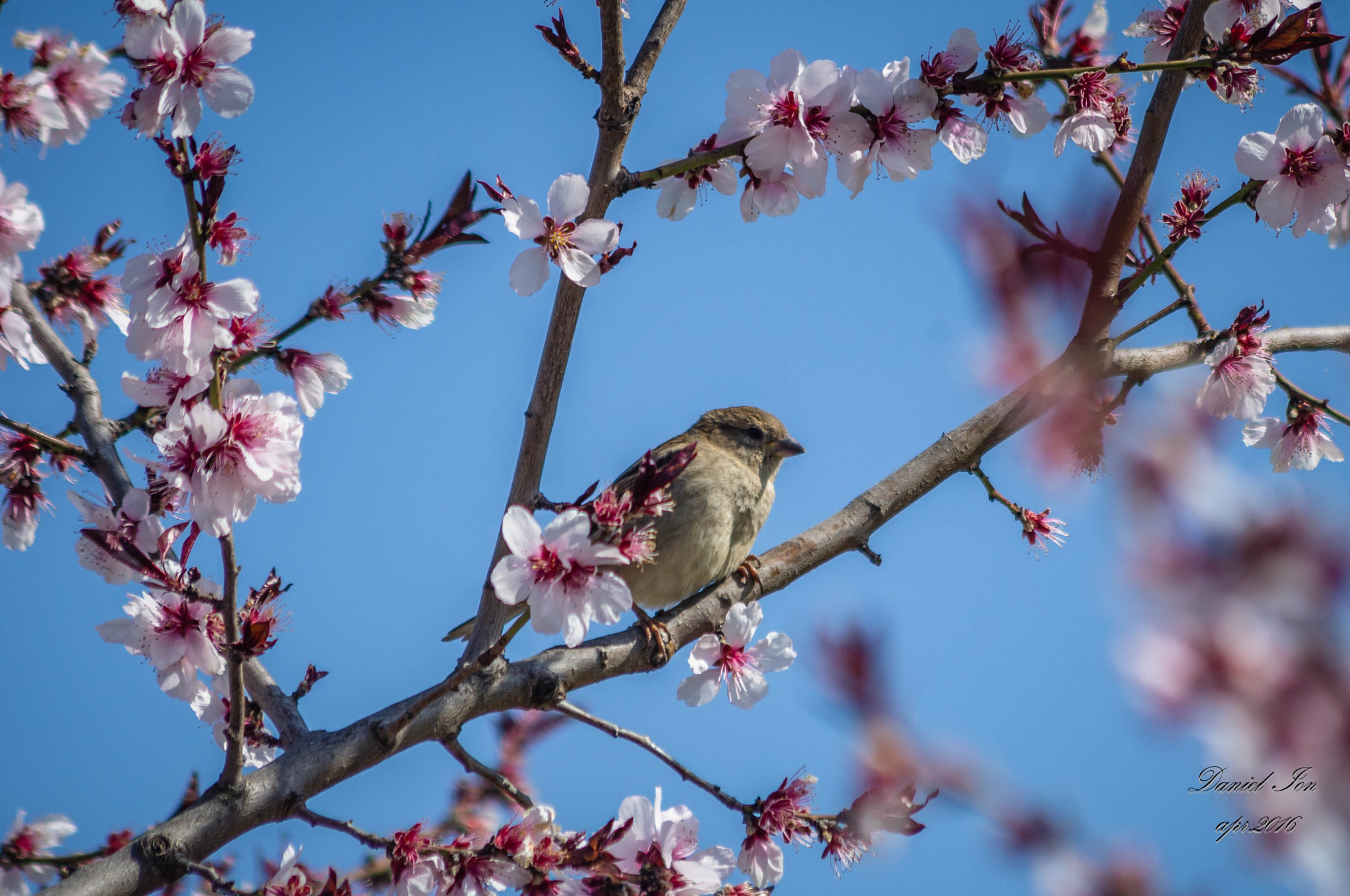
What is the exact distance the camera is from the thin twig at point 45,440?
8.84ft

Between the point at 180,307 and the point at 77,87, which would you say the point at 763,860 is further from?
the point at 77,87

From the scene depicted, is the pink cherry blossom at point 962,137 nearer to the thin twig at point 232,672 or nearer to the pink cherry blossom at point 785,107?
the pink cherry blossom at point 785,107

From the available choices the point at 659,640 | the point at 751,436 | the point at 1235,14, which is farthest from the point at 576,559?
the point at 751,436

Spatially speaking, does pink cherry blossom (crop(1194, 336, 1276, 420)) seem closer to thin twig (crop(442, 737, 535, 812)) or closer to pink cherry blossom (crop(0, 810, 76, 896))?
thin twig (crop(442, 737, 535, 812))

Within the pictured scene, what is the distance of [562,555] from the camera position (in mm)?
2385

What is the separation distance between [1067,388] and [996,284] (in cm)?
60

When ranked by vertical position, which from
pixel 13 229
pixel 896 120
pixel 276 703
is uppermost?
pixel 896 120

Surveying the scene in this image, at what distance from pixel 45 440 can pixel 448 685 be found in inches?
55.8

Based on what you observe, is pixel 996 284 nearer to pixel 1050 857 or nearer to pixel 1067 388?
pixel 1067 388

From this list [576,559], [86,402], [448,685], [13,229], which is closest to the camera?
[576,559]

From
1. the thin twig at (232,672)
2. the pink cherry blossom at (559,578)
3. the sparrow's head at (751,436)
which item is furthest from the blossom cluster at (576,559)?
the sparrow's head at (751,436)

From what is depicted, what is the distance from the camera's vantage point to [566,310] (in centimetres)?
294

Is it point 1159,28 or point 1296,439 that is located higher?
point 1159,28

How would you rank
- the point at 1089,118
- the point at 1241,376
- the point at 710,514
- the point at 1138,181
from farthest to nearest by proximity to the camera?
the point at 710,514
the point at 1241,376
the point at 1089,118
the point at 1138,181
